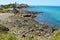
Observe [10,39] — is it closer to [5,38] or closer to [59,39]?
[5,38]

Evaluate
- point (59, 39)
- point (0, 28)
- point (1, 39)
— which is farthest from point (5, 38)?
point (0, 28)

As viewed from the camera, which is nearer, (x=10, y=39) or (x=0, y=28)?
(x=10, y=39)

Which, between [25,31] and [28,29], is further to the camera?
[28,29]

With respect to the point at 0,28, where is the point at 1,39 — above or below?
above

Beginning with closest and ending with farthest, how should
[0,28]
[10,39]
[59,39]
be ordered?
[59,39] → [10,39] → [0,28]

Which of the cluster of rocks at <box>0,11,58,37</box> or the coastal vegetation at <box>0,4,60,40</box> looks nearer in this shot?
the coastal vegetation at <box>0,4,60,40</box>

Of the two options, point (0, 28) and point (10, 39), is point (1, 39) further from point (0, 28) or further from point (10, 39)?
point (0, 28)

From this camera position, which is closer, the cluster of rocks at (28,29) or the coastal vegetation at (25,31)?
the coastal vegetation at (25,31)

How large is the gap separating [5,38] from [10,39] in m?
0.48

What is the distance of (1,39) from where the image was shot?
991cm

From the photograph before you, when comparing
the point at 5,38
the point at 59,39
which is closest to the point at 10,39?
the point at 5,38

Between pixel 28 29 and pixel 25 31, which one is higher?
pixel 25 31

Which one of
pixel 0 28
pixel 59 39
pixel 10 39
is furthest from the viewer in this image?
pixel 0 28

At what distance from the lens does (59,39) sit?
9.14 m
